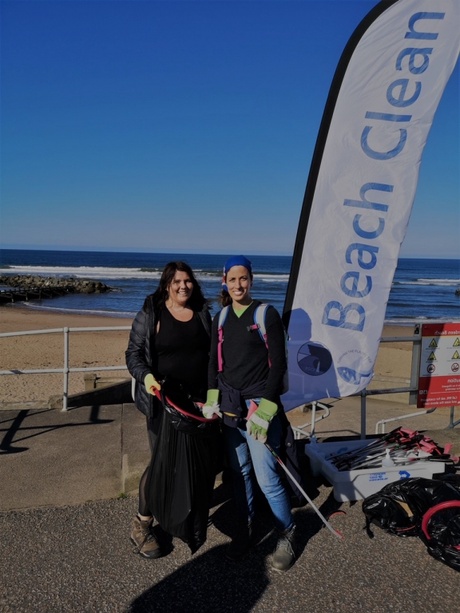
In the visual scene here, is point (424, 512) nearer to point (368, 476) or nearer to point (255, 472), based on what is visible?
point (368, 476)

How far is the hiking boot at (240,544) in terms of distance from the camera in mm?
2858

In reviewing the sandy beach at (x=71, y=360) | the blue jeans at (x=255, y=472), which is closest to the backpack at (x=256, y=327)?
the blue jeans at (x=255, y=472)

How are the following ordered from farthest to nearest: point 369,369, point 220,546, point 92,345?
1. point 92,345
2. point 369,369
3. point 220,546

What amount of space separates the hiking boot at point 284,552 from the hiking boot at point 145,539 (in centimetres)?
69

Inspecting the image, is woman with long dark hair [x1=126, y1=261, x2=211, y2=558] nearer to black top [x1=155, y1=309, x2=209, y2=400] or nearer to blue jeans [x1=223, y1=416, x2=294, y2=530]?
black top [x1=155, y1=309, x2=209, y2=400]

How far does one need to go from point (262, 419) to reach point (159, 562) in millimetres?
1047

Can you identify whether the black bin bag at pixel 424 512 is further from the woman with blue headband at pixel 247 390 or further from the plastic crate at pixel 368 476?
the woman with blue headband at pixel 247 390

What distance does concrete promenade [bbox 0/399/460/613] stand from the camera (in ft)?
8.21

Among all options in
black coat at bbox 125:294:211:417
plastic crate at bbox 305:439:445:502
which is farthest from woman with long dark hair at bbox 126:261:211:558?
plastic crate at bbox 305:439:445:502

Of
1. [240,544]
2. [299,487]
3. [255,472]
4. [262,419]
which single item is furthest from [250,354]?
[240,544]

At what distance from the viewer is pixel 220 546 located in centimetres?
300

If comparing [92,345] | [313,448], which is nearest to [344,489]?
[313,448]

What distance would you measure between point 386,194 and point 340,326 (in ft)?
3.34

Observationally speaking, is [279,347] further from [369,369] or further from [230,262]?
[369,369]
